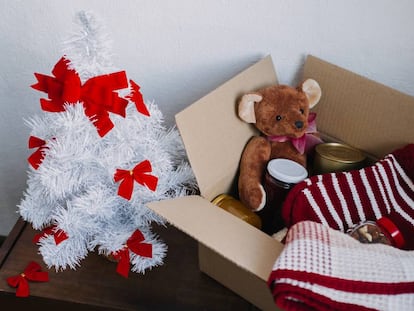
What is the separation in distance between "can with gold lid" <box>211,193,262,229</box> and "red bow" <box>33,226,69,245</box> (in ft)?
0.84

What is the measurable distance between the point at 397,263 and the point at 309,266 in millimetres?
111

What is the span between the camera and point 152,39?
0.80m

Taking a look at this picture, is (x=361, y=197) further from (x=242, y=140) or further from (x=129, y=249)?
(x=129, y=249)

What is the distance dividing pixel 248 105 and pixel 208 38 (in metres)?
0.19

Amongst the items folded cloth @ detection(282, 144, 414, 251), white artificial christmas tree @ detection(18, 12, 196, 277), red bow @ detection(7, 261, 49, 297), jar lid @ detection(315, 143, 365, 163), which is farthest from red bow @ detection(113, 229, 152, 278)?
jar lid @ detection(315, 143, 365, 163)

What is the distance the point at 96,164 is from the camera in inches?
24.9

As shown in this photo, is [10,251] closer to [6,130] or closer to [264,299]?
[6,130]

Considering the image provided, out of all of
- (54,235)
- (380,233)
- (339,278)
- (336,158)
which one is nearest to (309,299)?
(339,278)

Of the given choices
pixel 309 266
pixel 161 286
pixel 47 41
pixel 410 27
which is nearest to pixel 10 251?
pixel 161 286

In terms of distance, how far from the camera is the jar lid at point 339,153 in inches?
27.2

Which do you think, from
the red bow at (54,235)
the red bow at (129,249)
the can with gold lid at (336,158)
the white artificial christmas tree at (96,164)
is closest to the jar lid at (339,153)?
the can with gold lid at (336,158)

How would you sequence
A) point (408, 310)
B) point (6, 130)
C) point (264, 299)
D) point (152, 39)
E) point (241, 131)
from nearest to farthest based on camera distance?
point (408, 310) < point (264, 299) < point (241, 131) < point (152, 39) < point (6, 130)

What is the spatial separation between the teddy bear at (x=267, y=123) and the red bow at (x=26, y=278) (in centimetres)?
35

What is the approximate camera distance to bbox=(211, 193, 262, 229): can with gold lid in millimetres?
659
